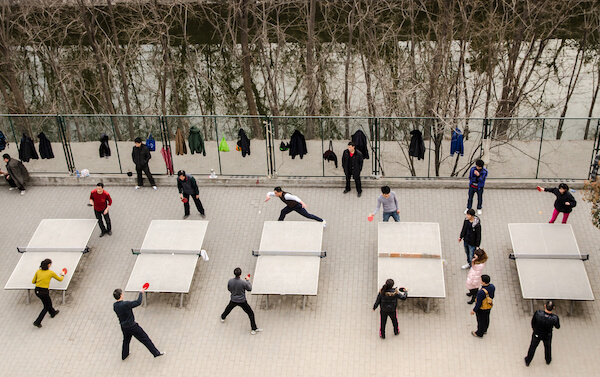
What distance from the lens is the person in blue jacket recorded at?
13.2 m

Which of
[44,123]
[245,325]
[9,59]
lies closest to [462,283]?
[245,325]

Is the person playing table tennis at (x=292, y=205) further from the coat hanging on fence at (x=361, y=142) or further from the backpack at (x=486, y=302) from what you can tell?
the backpack at (x=486, y=302)

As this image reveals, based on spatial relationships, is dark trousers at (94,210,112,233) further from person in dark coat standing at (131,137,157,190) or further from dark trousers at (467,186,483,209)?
dark trousers at (467,186,483,209)

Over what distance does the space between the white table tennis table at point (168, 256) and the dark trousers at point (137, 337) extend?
1155mm

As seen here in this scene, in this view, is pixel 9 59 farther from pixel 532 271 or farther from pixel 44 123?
pixel 532 271

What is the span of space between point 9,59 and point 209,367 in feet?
59.5

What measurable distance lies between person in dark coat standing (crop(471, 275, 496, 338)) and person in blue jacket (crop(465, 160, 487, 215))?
10.5ft

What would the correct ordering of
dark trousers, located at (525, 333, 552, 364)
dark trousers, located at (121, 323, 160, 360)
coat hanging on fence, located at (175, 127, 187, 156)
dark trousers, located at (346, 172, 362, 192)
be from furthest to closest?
coat hanging on fence, located at (175, 127, 187, 156), dark trousers, located at (346, 172, 362, 192), dark trousers, located at (121, 323, 160, 360), dark trousers, located at (525, 333, 552, 364)

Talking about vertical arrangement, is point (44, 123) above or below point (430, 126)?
above

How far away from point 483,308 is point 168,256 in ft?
20.9

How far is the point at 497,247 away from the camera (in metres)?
13.0

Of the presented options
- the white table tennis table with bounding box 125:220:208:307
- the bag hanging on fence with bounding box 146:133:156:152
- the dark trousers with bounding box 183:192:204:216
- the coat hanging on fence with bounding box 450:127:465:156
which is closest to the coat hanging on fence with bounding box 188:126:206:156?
the bag hanging on fence with bounding box 146:133:156:152

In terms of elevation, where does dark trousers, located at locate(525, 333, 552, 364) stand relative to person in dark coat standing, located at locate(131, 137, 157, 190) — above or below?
below

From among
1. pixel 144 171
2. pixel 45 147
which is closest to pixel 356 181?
pixel 144 171
